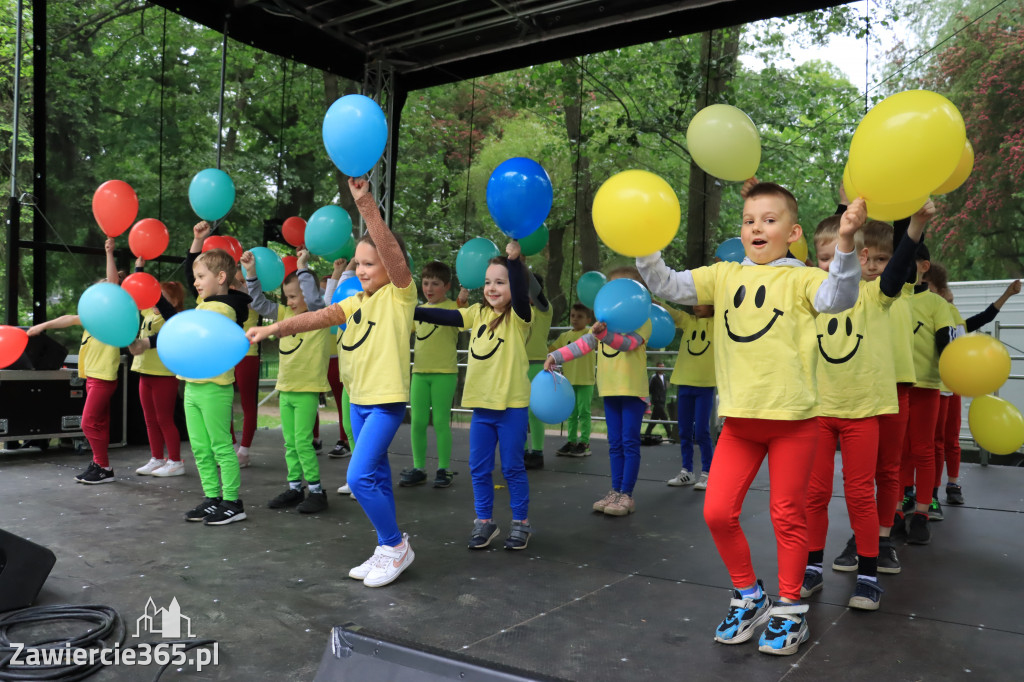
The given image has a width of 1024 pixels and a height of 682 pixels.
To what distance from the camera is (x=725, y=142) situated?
330 centimetres

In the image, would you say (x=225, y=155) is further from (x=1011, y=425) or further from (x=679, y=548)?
(x=1011, y=425)

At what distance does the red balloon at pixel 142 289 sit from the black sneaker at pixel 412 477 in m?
1.99

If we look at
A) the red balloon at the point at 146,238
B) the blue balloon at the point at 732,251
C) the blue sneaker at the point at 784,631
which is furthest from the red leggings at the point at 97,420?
the blue sneaker at the point at 784,631

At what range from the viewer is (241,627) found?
2.47 meters

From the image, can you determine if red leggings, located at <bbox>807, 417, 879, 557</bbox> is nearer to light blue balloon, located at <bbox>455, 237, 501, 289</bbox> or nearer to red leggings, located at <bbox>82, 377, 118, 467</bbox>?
light blue balloon, located at <bbox>455, 237, 501, 289</bbox>

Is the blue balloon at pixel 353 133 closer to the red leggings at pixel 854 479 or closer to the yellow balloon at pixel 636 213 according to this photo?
the yellow balloon at pixel 636 213

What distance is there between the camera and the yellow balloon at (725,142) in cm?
331

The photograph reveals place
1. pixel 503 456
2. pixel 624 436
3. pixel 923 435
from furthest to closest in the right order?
1. pixel 624 436
2. pixel 923 435
3. pixel 503 456

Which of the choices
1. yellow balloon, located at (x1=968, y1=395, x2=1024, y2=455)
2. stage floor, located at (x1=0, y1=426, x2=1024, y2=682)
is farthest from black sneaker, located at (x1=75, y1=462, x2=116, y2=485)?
yellow balloon, located at (x1=968, y1=395, x2=1024, y2=455)

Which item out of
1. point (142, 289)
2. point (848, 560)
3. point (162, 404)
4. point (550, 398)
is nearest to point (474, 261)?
point (550, 398)

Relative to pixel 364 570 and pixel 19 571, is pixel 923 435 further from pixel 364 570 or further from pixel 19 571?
pixel 19 571

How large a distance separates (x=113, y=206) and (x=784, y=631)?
14.6ft

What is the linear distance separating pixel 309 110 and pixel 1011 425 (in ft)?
29.8

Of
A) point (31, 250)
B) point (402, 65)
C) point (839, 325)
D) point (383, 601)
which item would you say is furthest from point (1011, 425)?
point (31, 250)
